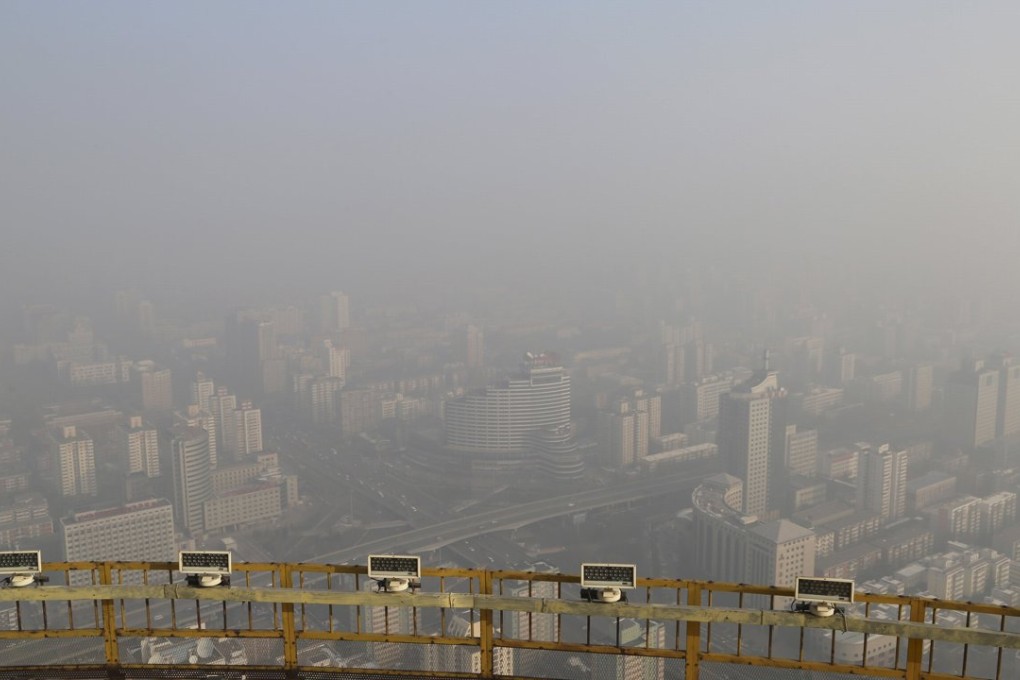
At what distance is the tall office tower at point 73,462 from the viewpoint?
16.4 m

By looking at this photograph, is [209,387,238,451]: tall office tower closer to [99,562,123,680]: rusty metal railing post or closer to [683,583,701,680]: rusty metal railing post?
[99,562,123,680]: rusty metal railing post

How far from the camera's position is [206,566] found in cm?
249

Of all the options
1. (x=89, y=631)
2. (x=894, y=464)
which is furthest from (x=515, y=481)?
(x=89, y=631)

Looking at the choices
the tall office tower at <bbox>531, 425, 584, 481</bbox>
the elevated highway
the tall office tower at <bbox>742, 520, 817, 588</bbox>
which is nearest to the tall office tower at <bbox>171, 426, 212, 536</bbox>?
the elevated highway

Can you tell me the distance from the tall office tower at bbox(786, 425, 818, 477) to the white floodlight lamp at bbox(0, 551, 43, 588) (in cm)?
1932

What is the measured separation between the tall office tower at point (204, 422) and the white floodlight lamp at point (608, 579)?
58.2 ft

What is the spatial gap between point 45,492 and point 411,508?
7.89 m

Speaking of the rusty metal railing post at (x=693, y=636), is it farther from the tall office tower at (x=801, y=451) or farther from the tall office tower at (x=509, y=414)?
the tall office tower at (x=509, y=414)

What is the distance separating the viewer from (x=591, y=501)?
19.2 meters

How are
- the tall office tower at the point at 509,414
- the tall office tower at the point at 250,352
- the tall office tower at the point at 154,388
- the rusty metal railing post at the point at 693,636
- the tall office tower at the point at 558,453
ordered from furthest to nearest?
the tall office tower at the point at 250,352 < the tall office tower at the point at 509,414 < the tall office tower at the point at 558,453 < the tall office tower at the point at 154,388 < the rusty metal railing post at the point at 693,636

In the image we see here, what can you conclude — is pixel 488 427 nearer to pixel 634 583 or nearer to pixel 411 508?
pixel 411 508

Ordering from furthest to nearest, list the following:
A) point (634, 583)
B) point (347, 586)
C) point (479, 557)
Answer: point (479, 557) < point (347, 586) < point (634, 583)

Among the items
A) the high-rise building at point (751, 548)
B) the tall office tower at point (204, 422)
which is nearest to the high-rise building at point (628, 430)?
the high-rise building at point (751, 548)

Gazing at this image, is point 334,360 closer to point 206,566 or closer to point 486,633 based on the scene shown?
point 206,566
